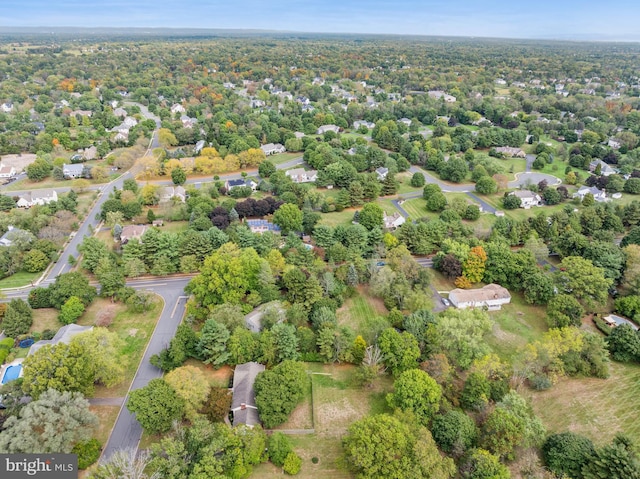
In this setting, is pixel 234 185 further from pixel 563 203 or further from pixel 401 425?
pixel 563 203

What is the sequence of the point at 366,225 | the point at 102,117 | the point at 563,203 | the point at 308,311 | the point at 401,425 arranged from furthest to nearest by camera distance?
the point at 102,117 → the point at 563,203 → the point at 366,225 → the point at 308,311 → the point at 401,425

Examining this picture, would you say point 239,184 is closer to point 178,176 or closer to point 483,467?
point 178,176

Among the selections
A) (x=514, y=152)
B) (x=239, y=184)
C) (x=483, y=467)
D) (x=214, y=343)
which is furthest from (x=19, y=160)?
(x=514, y=152)

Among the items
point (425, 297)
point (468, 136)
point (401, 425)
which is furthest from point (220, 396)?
point (468, 136)

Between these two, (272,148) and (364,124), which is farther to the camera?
(364,124)

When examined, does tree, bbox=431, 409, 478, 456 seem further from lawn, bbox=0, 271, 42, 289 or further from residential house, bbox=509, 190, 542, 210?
residential house, bbox=509, 190, 542, 210

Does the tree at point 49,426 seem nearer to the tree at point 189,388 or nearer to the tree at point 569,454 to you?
the tree at point 189,388

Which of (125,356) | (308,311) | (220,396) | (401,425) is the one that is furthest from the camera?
(308,311)
